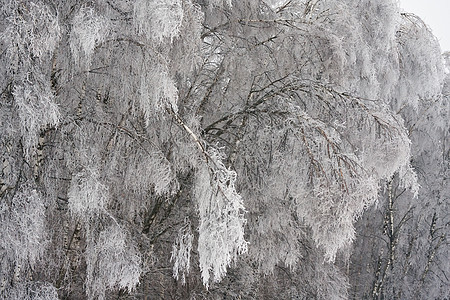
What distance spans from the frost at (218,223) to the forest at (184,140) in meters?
0.01

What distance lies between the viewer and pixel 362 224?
11531 mm

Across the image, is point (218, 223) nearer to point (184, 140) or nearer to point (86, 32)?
point (184, 140)

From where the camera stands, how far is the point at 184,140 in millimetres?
4641

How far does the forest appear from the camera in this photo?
3.56 meters

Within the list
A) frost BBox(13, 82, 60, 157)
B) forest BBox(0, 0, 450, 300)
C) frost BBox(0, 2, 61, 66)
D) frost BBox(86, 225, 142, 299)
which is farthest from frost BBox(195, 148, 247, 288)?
frost BBox(0, 2, 61, 66)

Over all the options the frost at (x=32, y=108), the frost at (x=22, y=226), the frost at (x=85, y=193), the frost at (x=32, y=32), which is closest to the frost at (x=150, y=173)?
the frost at (x=85, y=193)

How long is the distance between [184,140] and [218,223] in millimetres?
1225

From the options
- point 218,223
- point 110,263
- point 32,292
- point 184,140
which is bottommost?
point 32,292

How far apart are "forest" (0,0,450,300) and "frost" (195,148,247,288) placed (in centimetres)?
1

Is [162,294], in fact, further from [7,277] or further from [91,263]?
[7,277]

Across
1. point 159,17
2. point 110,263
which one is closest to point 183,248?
point 110,263

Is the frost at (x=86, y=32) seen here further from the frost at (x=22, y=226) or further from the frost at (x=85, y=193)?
the frost at (x=22, y=226)

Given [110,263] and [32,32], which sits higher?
[32,32]

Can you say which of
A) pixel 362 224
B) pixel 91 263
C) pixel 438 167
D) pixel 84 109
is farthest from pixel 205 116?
pixel 362 224
